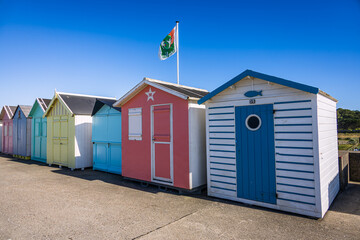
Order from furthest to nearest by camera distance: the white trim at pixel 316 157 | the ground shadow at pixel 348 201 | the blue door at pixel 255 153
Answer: the blue door at pixel 255 153, the ground shadow at pixel 348 201, the white trim at pixel 316 157

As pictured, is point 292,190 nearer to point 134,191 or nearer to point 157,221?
point 157,221

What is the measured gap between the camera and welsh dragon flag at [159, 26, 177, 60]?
30.5ft

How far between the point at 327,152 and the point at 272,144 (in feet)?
4.41

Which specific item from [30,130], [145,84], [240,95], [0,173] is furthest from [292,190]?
[30,130]

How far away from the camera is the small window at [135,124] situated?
7988 mm

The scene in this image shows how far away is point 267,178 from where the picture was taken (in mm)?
5461

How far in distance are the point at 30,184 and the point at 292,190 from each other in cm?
816

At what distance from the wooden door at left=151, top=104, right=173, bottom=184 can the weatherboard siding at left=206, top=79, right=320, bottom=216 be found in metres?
1.64

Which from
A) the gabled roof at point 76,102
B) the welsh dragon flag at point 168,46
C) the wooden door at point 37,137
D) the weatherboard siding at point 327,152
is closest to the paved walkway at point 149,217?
the weatherboard siding at point 327,152

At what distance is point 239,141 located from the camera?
19.5ft

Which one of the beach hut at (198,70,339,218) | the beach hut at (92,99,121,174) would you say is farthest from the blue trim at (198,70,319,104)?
the beach hut at (92,99,121,174)

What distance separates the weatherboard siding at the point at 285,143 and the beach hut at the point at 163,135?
877 mm

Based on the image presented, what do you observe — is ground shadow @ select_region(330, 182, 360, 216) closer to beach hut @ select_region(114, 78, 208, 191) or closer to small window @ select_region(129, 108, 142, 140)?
beach hut @ select_region(114, 78, 208, 191)

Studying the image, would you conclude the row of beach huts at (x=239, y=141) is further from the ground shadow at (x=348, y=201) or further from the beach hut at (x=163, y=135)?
the ground shadow at (x=348, y=201)
